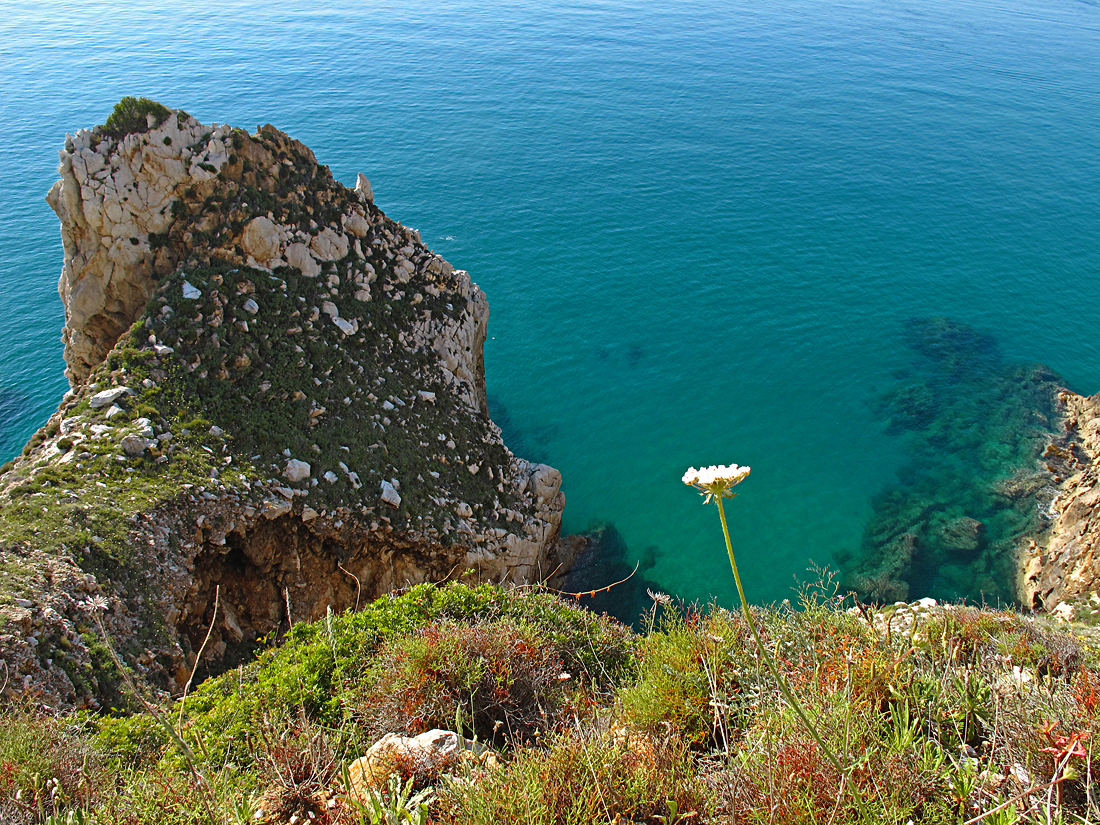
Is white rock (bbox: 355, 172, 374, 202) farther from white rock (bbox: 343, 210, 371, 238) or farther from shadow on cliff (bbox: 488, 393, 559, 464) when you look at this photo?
shadow on cliff (bbox: 488, 393, 559, 464)

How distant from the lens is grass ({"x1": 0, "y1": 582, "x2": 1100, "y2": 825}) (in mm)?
5324

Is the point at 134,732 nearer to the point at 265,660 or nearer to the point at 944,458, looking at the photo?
the point at 265,660

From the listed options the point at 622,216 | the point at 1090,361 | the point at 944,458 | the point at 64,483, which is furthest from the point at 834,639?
the point at 622,216

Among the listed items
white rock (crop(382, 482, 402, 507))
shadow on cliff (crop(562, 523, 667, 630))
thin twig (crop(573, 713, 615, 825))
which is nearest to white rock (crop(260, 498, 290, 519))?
white rock (crop(382, 482, 402, 507))

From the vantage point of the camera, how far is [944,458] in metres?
30.6

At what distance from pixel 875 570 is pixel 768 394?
38.6 feet

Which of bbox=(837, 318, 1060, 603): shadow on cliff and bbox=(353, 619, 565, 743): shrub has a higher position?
bbox=(353, 619, 565, 743): shrub

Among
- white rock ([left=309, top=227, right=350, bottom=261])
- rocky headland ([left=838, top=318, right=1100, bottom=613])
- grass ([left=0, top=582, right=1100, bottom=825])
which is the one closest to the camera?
grass ([left=0, top=582, right=1100, bottom=825])

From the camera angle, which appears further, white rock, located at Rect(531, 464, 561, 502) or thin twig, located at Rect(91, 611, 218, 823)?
white rock, located at Rect(531, 464, 561, 502)

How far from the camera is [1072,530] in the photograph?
23672mm

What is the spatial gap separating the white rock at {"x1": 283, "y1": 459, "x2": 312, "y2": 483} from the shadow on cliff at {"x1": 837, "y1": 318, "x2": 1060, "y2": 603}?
67.8 feet

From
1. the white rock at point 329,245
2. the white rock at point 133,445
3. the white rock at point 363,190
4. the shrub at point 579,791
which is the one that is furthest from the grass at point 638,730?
the white rock at point 363,190

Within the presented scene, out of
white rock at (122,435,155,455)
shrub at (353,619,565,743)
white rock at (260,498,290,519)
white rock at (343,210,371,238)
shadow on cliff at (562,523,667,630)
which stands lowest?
shadow on cliff at (562,523,667,630)

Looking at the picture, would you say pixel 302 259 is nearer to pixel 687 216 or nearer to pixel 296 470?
pixel 296 470
